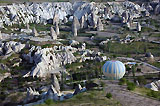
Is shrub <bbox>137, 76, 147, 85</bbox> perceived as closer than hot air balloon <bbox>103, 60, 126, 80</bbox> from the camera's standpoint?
No

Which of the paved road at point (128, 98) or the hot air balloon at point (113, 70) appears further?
the hot air balloon at point (113, 70)

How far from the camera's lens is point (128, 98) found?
1856 centimetres

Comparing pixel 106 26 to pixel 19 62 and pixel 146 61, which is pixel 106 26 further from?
pixel 19 62

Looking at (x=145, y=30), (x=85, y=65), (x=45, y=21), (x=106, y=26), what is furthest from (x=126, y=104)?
(x=45, y=21)

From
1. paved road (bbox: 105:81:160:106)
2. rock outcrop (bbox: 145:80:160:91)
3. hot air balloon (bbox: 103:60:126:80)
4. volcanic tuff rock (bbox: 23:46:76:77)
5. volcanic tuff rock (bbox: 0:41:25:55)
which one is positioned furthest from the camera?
volcanic tuff rock (bbox: 0:41:25:55)

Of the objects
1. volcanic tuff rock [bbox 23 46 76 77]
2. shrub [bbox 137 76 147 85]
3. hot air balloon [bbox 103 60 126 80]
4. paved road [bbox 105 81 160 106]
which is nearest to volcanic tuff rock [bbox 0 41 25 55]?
volcanic tuff rock [bbox 23 46 76 77]

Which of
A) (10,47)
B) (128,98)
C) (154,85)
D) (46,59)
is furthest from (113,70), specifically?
(10,47)

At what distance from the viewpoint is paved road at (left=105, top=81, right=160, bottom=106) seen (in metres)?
17.6

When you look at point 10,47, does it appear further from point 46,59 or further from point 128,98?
point 128,98

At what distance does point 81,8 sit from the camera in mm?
85062

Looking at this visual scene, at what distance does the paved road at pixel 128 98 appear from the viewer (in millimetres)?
17641

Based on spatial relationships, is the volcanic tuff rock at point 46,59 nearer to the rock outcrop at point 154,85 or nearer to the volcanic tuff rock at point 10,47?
the volcanic tuff rock at point 10,47

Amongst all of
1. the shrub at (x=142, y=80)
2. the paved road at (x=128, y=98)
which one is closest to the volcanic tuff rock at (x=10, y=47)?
the shrub at (x=142, y=80)

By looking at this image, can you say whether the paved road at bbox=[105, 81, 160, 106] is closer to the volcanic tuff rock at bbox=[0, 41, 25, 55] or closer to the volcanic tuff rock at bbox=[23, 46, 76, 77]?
the volcanic tuff rock at bbox=[23, 46, 76, 77]
